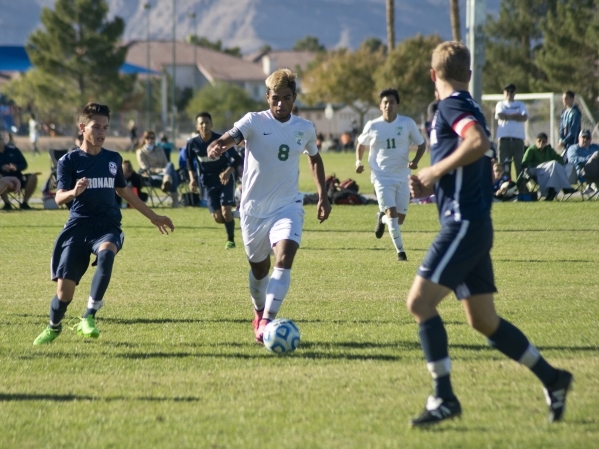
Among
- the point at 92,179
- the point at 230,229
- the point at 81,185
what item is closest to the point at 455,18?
the point at 230,229

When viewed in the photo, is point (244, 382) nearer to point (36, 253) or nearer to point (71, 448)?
point (71, 448)

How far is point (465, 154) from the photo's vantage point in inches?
192

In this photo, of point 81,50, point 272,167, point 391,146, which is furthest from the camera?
point 81,50

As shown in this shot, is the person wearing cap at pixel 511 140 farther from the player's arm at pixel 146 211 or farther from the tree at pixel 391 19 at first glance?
the tree at pixel 391 19

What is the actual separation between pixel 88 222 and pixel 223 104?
255ft

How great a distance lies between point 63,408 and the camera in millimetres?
5539

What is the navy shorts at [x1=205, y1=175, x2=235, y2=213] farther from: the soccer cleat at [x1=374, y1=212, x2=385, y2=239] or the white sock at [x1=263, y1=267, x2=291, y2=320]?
the white sock at [x1=263, y1=267, x2=291, y2=320]

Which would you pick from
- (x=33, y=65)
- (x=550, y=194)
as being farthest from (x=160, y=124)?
(x=550, y=194)

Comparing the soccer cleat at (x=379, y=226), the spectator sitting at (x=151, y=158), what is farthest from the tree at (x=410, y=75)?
the soccer cleat at (x=379, y=226)

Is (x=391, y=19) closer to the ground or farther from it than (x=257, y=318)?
farther from it

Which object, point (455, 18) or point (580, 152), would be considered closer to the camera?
point (580, 152)

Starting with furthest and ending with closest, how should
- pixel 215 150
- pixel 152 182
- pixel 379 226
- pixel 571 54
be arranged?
pixel 571 54, pixel 152 182, pixel 379 226, pixel 215 150

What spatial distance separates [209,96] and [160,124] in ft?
16.6

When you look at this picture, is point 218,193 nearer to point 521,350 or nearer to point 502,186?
point 502,186
